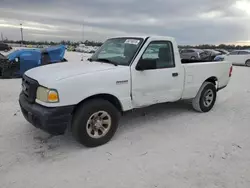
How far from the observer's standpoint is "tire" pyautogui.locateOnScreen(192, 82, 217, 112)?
19.5ft

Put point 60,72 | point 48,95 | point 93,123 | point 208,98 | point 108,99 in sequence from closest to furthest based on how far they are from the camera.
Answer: point 48,95 → point 60,72 → point 93,123 → point 108,99 → point 208,98

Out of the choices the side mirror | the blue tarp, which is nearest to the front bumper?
the side mirror

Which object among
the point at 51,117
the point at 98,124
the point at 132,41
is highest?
the point at 132,41

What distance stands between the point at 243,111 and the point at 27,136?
5.32 meters

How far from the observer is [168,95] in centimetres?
500

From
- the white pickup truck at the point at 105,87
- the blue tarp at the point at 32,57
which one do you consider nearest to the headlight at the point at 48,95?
the white pickup truck at the point at 105,87

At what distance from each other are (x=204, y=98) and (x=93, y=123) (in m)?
3.33

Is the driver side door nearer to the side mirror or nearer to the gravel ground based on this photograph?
the side mirror

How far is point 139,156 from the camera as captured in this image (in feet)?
12.3

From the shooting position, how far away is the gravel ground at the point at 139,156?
10.2 feet

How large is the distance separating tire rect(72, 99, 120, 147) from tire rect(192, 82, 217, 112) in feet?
8.64

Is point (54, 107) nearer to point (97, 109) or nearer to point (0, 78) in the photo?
point (97, 109)

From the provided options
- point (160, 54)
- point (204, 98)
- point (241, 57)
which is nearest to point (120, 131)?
point (160, 54)

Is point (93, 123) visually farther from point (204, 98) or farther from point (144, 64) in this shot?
point (204, 98)
